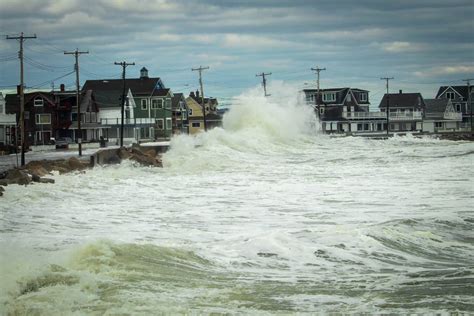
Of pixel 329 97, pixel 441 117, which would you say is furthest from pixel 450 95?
→ pixel 329 97

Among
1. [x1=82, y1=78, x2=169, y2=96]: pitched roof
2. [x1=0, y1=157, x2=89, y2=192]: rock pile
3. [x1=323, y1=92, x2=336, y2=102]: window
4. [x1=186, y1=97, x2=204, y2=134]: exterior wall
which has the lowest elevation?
[x1=0, y1=157, x2=89, y2=192]: rock pile

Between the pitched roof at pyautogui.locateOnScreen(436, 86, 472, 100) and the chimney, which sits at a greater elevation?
Answer: the chimney

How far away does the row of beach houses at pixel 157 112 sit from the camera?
67625 millimetres

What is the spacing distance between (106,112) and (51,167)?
4920 centimetres

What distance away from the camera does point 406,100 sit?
10181 cm

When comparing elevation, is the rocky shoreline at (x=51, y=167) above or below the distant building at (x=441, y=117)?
below

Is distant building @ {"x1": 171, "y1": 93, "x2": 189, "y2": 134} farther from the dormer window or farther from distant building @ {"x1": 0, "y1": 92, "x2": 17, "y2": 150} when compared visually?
the dormer window

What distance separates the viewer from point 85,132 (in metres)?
71.8

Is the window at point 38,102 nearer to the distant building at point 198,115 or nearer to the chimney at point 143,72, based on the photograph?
the chimney at point 143,72

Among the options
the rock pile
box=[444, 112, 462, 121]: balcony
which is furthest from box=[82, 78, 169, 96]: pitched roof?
the rock pile

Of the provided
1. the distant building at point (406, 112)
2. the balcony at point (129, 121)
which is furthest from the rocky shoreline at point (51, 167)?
the distant building at point (406, 112)

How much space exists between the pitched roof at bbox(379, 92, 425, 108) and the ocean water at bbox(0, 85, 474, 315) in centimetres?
7470

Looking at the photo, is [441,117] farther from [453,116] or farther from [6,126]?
[6,126]

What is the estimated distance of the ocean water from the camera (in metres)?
9.35
